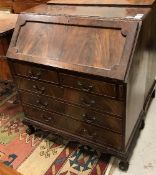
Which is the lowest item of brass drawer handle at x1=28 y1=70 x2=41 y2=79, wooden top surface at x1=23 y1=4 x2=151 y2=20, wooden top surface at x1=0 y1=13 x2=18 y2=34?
brass drawer handle at x1=28 y1=70 x2=41 y2=79

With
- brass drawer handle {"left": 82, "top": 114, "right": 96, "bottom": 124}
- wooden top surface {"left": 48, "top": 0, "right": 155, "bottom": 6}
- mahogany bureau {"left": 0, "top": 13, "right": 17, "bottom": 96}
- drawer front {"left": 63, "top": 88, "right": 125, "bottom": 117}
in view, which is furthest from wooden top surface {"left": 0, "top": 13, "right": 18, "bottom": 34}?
brass drawer handle {"left": 82, "top": 114, "right": 96, "bottom": 124}

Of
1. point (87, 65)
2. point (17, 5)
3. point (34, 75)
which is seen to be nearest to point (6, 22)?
point (34, 75)

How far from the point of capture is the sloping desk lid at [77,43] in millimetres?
1253

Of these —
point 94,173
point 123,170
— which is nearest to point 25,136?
point 94,173

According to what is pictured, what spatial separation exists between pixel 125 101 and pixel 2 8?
2.30 m

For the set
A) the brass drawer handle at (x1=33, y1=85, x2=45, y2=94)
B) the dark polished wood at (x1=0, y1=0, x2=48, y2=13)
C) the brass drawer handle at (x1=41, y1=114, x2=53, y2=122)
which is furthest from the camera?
the dark polished wood at (x1=0, y1=0, x2=48, y2=13)

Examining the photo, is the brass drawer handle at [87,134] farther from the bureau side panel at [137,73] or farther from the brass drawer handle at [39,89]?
the brass drawer handle at [39,89]

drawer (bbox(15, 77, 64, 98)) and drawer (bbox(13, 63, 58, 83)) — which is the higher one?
drawer (bbox(13, 63, 58, 83))

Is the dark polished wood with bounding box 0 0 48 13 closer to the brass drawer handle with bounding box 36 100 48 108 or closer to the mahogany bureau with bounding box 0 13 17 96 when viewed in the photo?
the mahogany bureau with bounding box 0 13 17 96

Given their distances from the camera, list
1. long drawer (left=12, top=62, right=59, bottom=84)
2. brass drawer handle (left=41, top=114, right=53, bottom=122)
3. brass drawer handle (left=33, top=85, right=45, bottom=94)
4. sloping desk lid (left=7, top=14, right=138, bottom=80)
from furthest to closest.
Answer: brass drawer handle (left=41, top=114, right=53, bottom=122) → brass drawer handle (left=33, top=85, right=45, bottom=94) → long drawer (left=12, top=62, right=59, bottom=84) → sloping desk lid (left=7, top=14, right=138, bottom=80)

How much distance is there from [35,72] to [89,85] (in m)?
0.40

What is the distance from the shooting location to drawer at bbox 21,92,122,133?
1421mm

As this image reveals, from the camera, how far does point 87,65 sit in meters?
1.31

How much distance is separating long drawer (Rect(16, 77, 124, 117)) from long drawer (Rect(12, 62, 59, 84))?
4 centimetres
